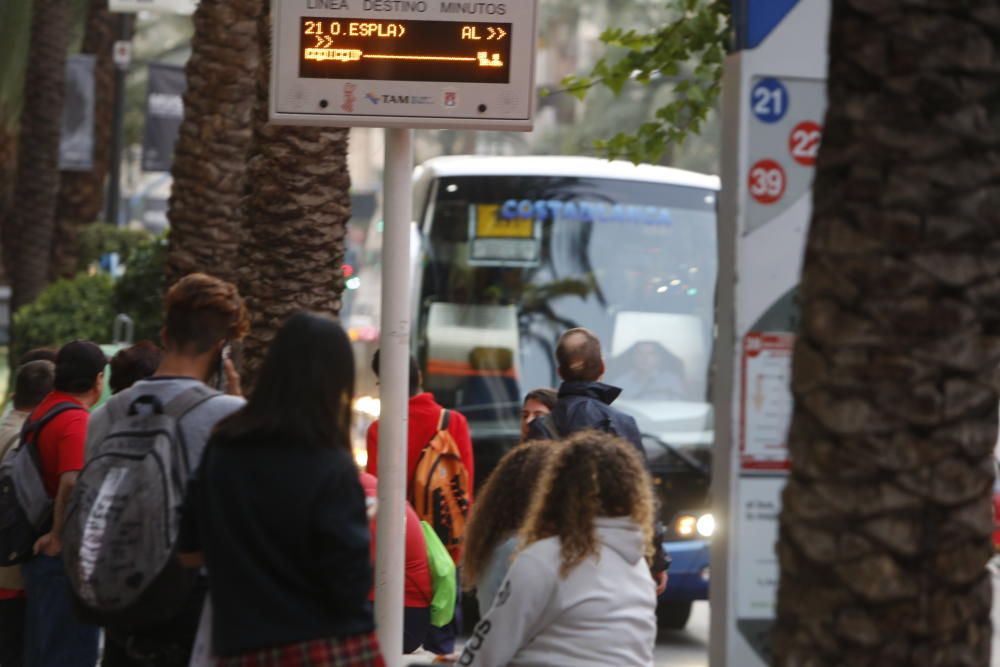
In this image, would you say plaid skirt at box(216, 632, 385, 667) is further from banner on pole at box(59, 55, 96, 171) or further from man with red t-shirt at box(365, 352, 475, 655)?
banner on pole at box(59, 55, 96, 171)

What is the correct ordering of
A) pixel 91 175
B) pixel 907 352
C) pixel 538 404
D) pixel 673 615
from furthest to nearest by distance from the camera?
pixel 91 175
pixel 673 615
pixel 538 404
pixel 907 352

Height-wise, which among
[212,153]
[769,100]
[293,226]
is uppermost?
[212,153]

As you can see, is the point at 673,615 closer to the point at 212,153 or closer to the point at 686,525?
the point at 686,525

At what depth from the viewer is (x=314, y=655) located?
377 cm

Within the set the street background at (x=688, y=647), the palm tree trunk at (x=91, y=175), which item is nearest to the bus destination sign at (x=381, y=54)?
the street background at (x=688, y=647)

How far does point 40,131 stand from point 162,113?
1.87 meters

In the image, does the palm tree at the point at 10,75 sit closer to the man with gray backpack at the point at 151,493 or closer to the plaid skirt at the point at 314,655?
the man with gray backpack at the point at 151,493

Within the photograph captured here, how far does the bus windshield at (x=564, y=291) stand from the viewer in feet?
39.6

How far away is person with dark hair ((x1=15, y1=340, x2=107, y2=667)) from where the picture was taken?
6.21 metres

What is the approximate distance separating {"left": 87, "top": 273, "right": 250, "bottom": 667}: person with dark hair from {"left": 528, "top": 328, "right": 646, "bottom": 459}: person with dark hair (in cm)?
263

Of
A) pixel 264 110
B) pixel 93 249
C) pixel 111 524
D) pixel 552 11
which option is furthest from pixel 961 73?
pixel 552 11

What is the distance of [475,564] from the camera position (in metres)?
4.93

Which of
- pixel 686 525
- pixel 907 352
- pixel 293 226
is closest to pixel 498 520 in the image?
pixel 907 352

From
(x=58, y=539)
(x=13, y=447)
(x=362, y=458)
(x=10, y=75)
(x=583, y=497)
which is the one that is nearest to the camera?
(x=583, y=497)
